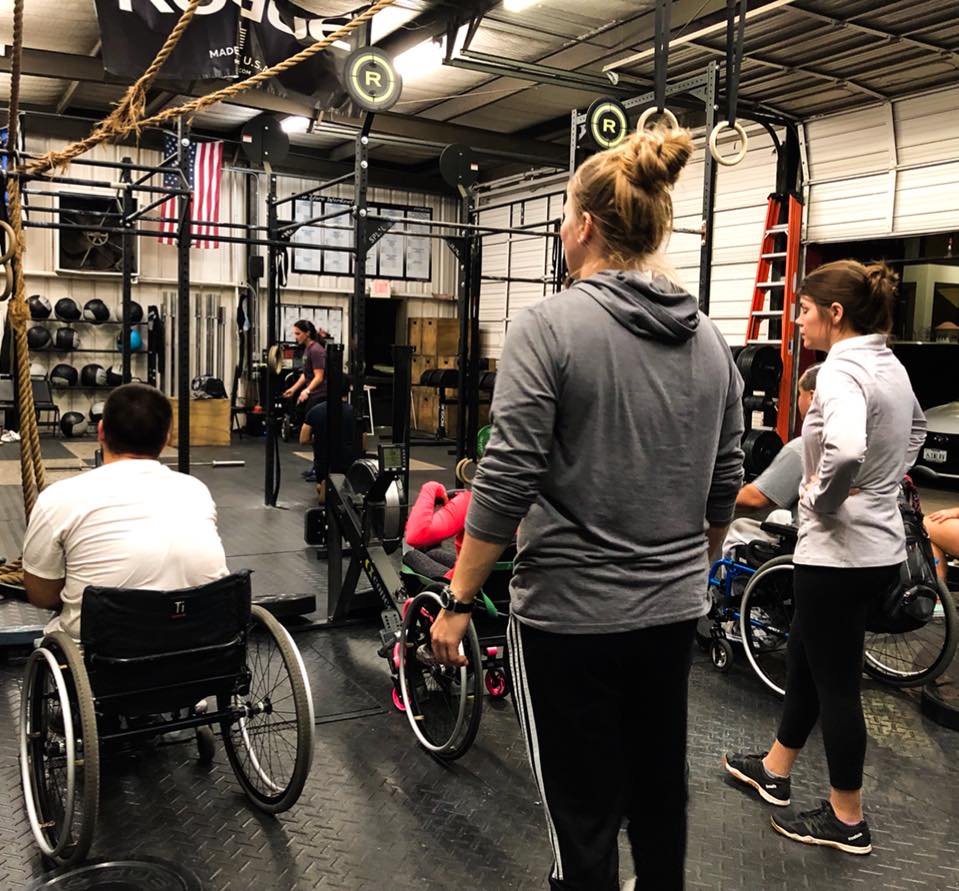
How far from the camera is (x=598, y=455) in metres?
1.27

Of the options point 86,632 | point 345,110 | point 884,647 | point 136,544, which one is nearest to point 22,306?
point 136,544

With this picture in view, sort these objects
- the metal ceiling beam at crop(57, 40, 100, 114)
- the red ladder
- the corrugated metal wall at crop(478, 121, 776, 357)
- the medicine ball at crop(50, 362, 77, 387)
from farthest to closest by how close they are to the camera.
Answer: the medicine ball at crop(50, 362, 77, 387), the metal ceiling beam at crop(57, 40, 100, 114), the corrugated metal wall at crop(478, 121, 776, 357), the red ladder

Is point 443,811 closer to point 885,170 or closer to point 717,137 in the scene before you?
point 717,137

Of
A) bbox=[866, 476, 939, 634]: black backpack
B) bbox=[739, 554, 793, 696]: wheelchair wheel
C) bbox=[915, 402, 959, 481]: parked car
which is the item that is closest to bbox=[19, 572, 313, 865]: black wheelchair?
bbox=[866, 476, 939, 634]: black backpack

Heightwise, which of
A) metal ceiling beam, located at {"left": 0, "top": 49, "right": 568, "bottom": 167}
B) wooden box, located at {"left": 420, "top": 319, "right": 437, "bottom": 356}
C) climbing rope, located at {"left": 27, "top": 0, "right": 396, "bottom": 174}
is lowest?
wooden box, located at {"left": 420, "top": 319, "right": 437, "bottom": 356}

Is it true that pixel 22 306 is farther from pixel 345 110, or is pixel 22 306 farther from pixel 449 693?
pixel 345 110

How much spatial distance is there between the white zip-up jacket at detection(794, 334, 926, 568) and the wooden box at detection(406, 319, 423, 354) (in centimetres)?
1053

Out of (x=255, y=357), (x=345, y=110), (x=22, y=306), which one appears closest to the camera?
(x=22, y=306)

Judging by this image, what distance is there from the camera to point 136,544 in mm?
2102

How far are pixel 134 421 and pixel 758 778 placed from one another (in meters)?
1.87

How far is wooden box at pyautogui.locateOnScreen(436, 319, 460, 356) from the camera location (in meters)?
12.0

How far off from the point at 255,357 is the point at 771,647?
31.6 feet

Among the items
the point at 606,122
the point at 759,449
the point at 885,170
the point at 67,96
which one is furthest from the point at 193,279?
the point at 885,170

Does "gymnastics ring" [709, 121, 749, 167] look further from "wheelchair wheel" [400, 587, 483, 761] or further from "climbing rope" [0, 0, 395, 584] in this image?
"wheelchair wheel" [400, 587, 483, 761]
